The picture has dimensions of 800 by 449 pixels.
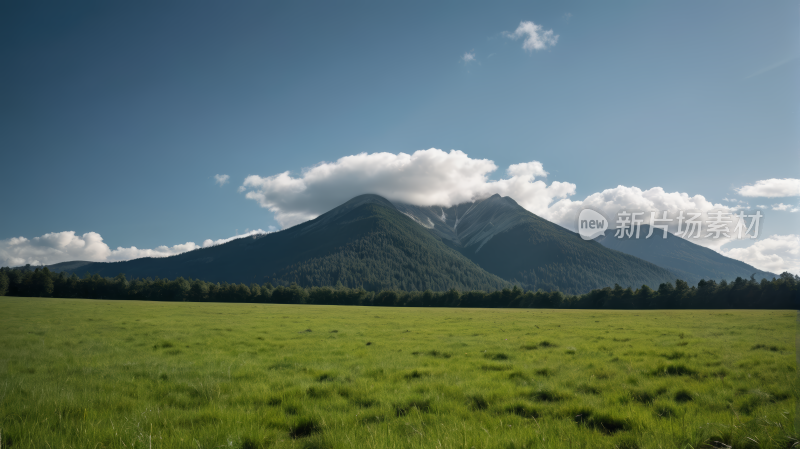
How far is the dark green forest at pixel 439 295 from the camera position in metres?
95.6

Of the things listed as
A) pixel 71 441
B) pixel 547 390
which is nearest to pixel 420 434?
pixel 547 390

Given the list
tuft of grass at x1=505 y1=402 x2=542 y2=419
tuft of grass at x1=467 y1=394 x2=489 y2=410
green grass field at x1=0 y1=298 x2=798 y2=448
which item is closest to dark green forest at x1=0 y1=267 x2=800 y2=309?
green grass field at x1=0 y1=298 x2=798 y2=448

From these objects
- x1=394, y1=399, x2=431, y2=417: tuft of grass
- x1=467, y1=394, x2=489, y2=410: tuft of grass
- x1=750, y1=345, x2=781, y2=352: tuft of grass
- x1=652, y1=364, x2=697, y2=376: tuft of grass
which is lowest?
x1=750, y1=345, x2=781, y2=352: tuft of grass

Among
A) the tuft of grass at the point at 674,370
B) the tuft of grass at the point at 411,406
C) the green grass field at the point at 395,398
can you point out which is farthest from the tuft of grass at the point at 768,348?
the tuft of grass at the point at 411,406

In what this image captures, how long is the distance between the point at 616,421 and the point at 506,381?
3.30m

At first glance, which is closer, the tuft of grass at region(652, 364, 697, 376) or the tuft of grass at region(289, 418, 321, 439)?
the tuft of grass at region(289, 418, 321, 439)

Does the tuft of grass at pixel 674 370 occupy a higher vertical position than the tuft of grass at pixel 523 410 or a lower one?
lower

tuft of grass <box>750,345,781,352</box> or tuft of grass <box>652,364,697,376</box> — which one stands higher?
tuft of grass <box>652,364,697,376</box>

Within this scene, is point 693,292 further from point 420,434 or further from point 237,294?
point 237,294

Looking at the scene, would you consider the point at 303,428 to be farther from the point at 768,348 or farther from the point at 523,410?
the point at 768,348

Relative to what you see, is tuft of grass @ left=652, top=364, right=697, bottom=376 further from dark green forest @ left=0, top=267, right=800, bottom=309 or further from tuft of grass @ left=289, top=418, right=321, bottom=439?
dark green forest @ left=0, top=267, right=800, bottom=309

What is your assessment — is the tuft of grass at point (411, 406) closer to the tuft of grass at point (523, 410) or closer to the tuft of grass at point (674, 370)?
the tuft of grass at point (523, 410)

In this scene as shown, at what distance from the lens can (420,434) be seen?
5.39m

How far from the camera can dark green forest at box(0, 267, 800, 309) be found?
314ft
